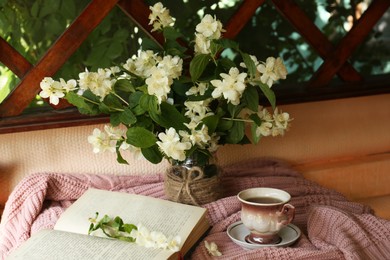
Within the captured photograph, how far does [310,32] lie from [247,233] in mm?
638

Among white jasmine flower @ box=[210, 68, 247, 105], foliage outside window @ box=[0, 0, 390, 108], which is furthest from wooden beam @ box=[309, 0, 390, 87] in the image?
white jasmine flower @ box=[210, 68, 247, 105]

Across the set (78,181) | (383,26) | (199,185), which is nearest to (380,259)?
(199,185)

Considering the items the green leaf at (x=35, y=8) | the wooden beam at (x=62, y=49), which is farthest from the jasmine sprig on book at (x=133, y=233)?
the green leaf at (x=35, y=8)

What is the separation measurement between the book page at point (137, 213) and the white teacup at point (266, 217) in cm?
9

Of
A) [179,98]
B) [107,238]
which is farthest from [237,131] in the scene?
[107,238]

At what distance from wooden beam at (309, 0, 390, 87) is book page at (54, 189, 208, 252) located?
2.06ft

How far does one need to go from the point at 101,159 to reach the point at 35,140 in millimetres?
157

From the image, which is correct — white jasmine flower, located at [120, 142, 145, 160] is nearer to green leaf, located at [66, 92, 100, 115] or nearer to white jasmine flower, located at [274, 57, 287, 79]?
green leaf, located at [66, 92, 100, 115]

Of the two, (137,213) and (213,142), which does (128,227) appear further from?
(213,142)

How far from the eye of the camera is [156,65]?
4.02 feet

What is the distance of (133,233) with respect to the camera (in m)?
1.04

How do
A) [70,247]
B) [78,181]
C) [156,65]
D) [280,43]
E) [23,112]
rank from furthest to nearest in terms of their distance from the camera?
1. [280,43]
2. [23,112]
3. [78,181]
4. [156,65]
5. [70,247]

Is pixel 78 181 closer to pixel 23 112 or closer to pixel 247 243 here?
pixel 23 112

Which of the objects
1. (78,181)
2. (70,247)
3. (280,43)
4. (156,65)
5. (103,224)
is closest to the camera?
(70,247)
